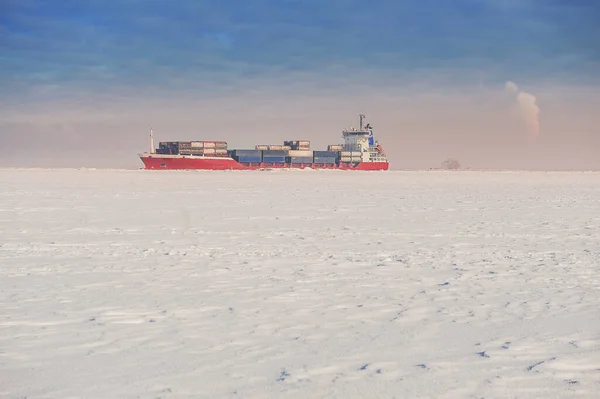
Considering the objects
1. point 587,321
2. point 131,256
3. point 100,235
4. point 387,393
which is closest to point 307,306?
point 387,393

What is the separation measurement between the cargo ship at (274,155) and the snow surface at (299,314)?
77005 millimetres

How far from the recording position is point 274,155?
9456cm

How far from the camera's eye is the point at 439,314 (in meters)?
5.44

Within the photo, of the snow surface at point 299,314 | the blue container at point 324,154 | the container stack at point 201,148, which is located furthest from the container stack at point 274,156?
the snow surface at point 299,314

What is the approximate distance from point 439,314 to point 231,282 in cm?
261

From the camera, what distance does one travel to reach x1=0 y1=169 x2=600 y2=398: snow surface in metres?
3.76

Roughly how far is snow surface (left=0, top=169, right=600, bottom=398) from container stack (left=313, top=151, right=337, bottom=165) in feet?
282

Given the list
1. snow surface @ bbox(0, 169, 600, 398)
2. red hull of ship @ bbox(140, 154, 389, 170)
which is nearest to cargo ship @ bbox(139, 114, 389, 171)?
red hull of ship @ bbox(140, 154, 389, 170)

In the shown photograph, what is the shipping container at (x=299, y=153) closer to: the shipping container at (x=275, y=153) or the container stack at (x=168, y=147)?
the shipping container at (x=275, y=153)

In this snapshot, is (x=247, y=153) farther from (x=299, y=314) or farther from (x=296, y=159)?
(x=299, y=314)

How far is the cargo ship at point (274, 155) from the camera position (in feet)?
285

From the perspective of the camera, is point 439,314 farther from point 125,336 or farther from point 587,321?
point 125,336

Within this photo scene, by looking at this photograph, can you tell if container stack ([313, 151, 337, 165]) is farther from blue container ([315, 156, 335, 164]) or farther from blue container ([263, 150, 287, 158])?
blue container ([263, 150, 287, 158])

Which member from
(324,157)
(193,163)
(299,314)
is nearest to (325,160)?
(324,157)
